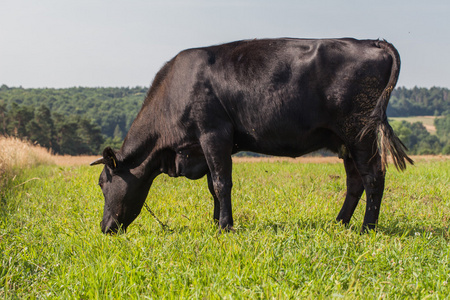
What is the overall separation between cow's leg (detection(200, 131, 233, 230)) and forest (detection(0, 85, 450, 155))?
1472mm

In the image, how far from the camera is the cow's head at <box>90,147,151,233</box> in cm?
569

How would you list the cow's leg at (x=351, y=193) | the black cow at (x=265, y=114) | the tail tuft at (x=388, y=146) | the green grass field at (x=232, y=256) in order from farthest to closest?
the cow's leg at (x=351, y=193), the black cow at (x=265, y=114), the tail tuft at (x=388, y=146), the green grass field at (x=232, y=256)

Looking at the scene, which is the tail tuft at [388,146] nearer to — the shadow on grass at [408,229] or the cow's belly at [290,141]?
the cow's belly at [290,141]

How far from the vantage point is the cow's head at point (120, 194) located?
5691 millimetres

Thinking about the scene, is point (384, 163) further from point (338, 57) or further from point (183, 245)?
point (183, 245)

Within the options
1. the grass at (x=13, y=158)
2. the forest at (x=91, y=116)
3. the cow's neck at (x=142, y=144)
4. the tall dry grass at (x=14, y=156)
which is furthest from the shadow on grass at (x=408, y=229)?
the tall dry grass at (x=14, y=156)

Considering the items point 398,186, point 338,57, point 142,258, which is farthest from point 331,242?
point 398,186

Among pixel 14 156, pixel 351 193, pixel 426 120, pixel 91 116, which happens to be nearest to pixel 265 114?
pixel 351 193

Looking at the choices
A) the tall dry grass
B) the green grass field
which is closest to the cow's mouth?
the green grass field

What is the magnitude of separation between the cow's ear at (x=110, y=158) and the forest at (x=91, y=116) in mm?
1007

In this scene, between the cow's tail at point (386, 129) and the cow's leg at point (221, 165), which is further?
the cow's leg at point (221, 165)

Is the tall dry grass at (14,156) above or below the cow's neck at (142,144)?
below

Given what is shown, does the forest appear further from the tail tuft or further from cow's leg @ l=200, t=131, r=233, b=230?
the tail tuft

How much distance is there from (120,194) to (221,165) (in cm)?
143
